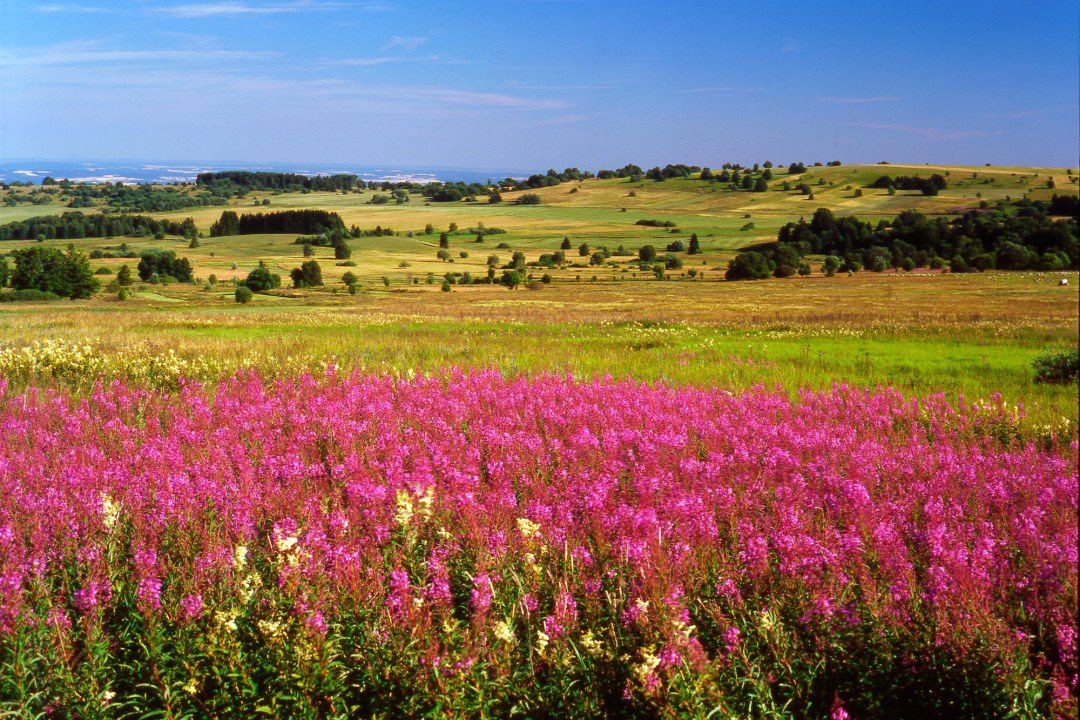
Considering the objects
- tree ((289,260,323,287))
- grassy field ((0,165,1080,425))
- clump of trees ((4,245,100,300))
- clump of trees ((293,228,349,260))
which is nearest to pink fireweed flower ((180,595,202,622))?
grassy field ((0,165,1080,425))

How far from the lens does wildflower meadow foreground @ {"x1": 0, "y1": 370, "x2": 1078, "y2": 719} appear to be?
3.40 meters

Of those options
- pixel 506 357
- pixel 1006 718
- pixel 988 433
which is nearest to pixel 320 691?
pixel 1006 718

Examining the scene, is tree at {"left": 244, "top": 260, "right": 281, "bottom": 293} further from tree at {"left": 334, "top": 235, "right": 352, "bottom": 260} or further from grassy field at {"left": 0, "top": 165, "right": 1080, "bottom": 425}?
tree at {"left": 334, "top": 235, "right": 352, "bottom": 260}

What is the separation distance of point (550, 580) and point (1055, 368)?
32.2 feet

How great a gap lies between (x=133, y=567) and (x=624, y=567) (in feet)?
10.1

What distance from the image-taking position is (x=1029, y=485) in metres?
4.88

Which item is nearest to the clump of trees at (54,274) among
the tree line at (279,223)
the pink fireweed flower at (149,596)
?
the tree line at (279,223)

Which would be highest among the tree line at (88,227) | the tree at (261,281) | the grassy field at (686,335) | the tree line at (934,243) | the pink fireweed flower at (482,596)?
the tree line at (88,227)

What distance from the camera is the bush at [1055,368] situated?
30.8ft

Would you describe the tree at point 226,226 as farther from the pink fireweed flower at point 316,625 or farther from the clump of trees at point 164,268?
the pink fireweed flower at point 316,625

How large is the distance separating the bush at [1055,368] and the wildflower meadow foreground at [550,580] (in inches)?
129

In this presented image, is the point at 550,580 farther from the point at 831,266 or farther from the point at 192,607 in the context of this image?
the point at 831,266

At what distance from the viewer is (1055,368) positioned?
10797mm

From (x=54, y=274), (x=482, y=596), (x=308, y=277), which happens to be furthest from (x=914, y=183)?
(x=482, y=596)
